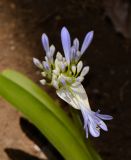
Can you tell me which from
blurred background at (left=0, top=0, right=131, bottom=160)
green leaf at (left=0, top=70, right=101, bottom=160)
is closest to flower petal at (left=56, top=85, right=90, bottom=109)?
green leaf at (left=0, top=70, right=101, bottom=160)

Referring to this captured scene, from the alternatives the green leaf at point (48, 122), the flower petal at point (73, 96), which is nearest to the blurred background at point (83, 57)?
the green leaf at point (48, 122)

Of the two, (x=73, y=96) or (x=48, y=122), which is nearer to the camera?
(x=73, y=96)

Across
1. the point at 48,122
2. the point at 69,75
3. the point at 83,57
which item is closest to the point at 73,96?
the point at 69,75

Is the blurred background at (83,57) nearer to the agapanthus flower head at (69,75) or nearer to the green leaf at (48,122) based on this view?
the green leaf at (48,122)

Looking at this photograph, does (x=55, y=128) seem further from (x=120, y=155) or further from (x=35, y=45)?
(x=35, y=45)

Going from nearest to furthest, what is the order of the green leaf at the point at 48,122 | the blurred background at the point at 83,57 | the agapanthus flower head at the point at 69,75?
1. the agapanthus flower head at the point at 69,75
2. the green leaf at the point at 48,122
3. the blurred background at the point at 83,57

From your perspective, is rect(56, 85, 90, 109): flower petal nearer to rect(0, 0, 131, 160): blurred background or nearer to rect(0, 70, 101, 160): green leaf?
rect(0, 70, 101, 160): green leaf

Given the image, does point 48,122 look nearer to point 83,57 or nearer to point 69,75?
point 69,75
